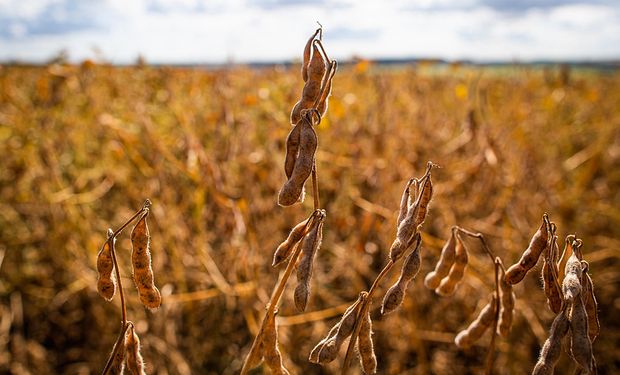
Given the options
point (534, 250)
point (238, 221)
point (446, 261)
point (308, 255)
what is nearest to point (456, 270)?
point (446, 261)

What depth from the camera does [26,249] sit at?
9.38 ft

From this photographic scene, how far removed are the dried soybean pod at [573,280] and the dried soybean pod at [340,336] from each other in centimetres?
26

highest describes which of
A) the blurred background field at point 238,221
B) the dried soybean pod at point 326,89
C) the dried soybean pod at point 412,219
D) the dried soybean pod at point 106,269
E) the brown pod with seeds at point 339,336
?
the dried soybean pod at point 326,89

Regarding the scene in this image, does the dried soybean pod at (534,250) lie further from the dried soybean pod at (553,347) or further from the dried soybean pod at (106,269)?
the dried soybean pod at (106,269)

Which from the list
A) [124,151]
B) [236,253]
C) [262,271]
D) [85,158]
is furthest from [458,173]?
[85,158]

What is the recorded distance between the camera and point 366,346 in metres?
0.81

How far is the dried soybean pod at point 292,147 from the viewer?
74 centimetres

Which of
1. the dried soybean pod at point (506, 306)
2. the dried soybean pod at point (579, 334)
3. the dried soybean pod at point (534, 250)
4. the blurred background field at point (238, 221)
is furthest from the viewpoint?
the blurred background field at point (238, 221)

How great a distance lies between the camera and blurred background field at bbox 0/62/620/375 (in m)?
2.35

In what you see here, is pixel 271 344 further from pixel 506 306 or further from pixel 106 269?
pixel 506 306

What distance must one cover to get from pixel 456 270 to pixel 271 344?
34cm

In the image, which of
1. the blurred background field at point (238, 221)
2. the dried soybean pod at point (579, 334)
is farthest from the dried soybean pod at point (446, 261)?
the blurred background field at point (238, 221)

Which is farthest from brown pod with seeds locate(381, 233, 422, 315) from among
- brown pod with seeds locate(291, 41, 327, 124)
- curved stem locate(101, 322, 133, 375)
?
curved stem locate(101, 322, 133, 375)

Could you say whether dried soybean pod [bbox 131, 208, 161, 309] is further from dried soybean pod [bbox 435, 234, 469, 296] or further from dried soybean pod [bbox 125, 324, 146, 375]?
dried soybean pod [bbox 435, 234, 469, 296]
